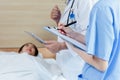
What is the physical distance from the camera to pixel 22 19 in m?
2.96

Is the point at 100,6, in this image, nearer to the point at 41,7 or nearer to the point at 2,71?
the point at 2,71

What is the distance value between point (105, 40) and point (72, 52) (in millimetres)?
950

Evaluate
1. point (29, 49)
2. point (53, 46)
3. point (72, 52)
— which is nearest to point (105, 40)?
point (53, 46)

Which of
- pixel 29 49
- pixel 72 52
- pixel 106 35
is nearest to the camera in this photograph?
pixel 106 35

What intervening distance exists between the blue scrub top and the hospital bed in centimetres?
110

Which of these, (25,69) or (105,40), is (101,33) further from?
(25,69)

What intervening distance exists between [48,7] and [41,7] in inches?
3.3

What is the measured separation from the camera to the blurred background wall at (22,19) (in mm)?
2922

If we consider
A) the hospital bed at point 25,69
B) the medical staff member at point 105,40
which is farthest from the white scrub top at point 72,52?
the medical staff member at point 105,40

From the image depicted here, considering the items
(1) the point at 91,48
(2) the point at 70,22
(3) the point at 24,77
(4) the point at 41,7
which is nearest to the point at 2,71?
(3) the point at 24,77

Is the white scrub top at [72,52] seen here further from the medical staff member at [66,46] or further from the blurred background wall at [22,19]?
the blurred background wall at [22,19]

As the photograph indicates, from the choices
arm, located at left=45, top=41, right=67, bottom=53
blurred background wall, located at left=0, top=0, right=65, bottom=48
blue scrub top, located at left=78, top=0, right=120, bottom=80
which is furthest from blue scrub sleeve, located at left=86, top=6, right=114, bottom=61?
blurred background wall, located at left=0, top=0, right=65, bottom=48

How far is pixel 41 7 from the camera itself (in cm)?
298

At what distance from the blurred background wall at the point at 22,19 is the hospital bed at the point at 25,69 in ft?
1.44
